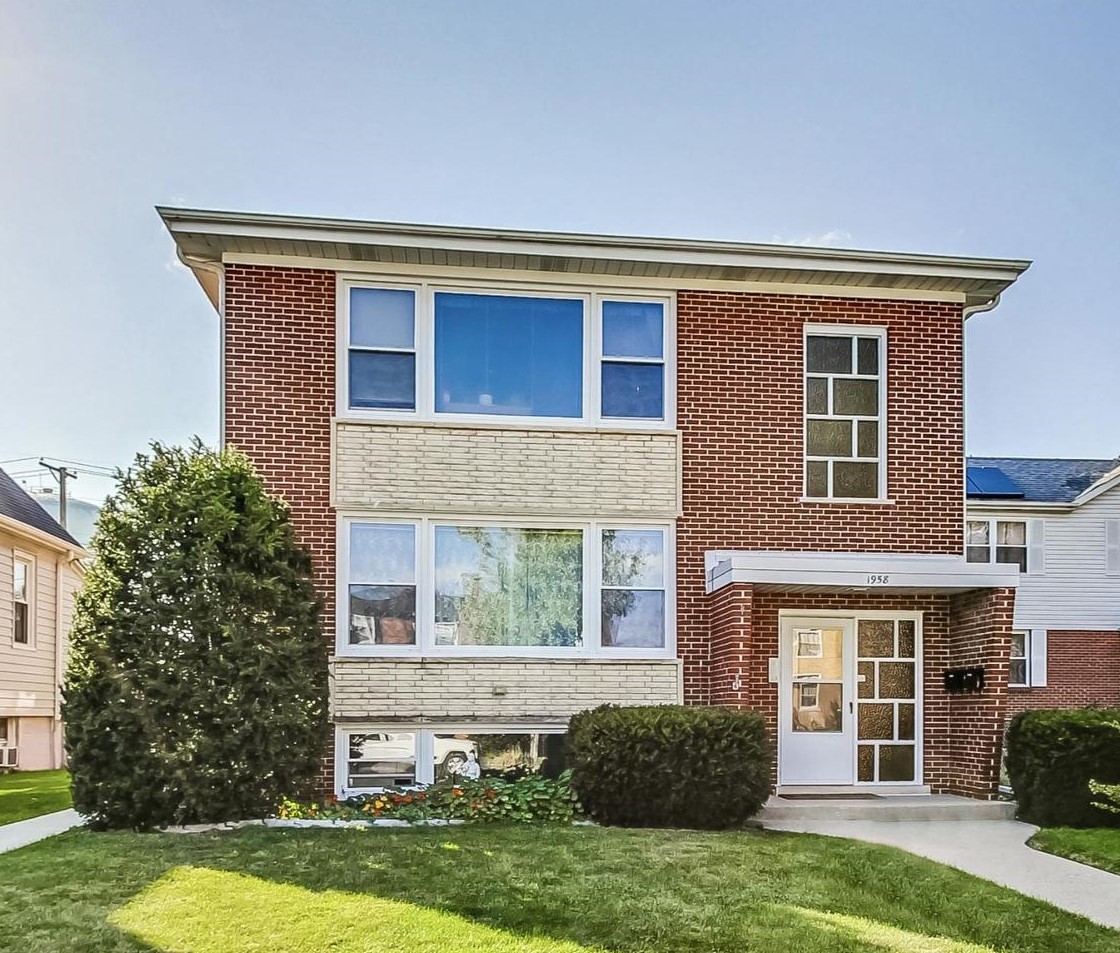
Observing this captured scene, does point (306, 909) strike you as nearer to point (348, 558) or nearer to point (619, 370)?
point (348, 558)

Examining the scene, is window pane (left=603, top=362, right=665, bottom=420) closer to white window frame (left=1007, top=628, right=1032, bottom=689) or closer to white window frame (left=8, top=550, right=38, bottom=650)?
white window frame (left=8, top=550, right=38, bottom=650)

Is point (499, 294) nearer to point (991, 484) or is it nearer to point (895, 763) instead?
point (895, 763)

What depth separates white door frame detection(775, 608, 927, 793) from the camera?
11125 millimetres

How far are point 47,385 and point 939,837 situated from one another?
1875 cm

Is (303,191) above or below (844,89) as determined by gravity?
below

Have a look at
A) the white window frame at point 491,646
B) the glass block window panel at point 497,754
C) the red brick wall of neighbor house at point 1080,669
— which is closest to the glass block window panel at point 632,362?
the white window frame at point 491,646

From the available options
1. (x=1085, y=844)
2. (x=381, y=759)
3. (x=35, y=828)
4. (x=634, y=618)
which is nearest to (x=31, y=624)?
(x=35, y=828)

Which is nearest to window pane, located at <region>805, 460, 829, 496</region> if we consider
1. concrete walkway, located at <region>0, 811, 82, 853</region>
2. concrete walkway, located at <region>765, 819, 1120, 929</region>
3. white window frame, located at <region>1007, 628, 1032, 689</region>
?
concrete walkway, located at <region>765, 819, 1120, 929</region>

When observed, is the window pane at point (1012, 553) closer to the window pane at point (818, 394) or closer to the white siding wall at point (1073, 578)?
the white siding wall at point (1073, 578)

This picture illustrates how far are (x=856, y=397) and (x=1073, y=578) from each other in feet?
49.5

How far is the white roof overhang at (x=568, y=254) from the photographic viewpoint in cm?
1044

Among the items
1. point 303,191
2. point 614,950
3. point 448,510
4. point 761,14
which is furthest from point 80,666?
point 761,14

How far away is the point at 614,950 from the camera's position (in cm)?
548

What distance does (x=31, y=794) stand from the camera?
13.4m
